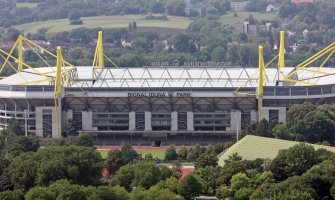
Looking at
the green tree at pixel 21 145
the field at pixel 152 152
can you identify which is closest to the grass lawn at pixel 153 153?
the field at pixel 152 152

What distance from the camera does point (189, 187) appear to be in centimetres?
6041

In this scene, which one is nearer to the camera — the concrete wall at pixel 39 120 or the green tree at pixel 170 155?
the green tree at pixel 170 155

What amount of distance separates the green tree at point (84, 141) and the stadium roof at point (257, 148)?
9.93 meters

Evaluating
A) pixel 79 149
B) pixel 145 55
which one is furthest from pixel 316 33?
pixel 79 149

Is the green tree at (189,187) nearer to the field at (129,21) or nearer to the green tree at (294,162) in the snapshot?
the green tree at (294,162)

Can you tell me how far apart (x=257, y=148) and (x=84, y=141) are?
40.7 feet

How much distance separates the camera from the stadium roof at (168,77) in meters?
87.0

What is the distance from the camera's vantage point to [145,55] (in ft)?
435

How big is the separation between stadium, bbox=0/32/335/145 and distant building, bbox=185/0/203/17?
304 ft

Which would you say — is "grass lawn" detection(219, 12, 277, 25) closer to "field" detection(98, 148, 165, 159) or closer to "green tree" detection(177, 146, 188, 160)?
"field" detection(98, 148, 165, 159)

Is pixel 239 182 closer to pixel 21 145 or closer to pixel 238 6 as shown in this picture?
pixel 21 145

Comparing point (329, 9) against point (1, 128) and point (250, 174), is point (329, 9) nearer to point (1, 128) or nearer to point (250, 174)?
point (1, 128)

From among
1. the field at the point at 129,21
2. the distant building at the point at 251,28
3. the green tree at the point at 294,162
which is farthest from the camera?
the field at the point at 129,21

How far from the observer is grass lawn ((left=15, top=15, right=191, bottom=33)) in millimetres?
163625
